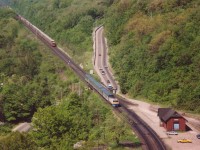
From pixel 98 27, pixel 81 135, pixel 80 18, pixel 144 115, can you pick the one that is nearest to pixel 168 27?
pixel 144 115

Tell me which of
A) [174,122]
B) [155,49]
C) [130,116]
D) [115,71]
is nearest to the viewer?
[174,122]

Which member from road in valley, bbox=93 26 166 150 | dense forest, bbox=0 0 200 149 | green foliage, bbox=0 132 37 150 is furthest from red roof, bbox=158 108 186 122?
green foliage, bbox=0 132 37 150

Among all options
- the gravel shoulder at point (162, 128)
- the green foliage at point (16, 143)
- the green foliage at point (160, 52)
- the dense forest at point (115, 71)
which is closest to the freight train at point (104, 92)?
the dense forest at point (115, 71)

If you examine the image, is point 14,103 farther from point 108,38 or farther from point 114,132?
point 108,38

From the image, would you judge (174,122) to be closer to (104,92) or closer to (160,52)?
(104,92)

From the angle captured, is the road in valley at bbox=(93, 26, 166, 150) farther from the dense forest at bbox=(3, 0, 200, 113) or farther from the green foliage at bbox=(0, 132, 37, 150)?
the green foliage at bbox=(0, 132, 37, 150)

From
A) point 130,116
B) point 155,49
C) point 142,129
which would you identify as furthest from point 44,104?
point 142,129
